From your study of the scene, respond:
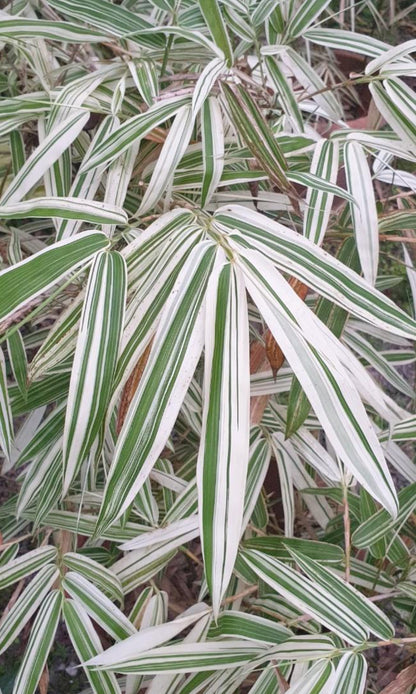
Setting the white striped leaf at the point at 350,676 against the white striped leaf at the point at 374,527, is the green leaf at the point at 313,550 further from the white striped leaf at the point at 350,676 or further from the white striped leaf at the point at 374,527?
the white striped leaf at the point at 350,676

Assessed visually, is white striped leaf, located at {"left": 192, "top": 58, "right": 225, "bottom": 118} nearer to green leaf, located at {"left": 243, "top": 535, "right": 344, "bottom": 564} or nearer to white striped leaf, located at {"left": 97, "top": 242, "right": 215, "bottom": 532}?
white striped leaf, located at {"left": 97, "top": 242, "right": 215, "bottom": 532}

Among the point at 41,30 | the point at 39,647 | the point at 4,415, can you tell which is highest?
the point at 41,30

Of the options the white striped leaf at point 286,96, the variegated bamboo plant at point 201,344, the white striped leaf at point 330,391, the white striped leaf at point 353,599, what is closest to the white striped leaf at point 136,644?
the variegated bamboo plant at point 201,344

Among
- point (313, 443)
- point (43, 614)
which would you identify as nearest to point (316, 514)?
point (313, 443)

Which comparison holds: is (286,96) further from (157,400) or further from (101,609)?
(101,609)

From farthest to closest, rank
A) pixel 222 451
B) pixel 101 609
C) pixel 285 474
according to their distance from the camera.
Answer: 1. pixel 285 474
2. pixel 101 609
3. pixel 222 451


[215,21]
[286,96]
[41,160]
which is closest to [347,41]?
[286,96]
